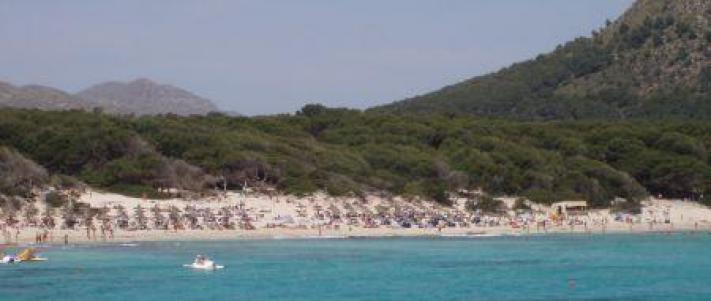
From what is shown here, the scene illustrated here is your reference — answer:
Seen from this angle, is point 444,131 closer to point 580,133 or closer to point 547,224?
point 580,133

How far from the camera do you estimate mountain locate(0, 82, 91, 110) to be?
468 ft

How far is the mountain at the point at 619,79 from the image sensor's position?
365 ft

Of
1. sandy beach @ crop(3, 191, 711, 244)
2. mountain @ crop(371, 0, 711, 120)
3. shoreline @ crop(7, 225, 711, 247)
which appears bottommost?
shoreline @ crop(7, 225, 711, 247)

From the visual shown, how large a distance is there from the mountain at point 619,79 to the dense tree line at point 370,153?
20.8m

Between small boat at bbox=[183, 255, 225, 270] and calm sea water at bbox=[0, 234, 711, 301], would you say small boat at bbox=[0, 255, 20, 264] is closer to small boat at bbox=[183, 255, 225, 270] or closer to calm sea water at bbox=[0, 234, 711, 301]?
calm sea water at bbox=[0, 234, 711, 301]

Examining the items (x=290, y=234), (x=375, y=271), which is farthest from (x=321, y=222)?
(x=375, y=271)

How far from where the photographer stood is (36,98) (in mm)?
148750

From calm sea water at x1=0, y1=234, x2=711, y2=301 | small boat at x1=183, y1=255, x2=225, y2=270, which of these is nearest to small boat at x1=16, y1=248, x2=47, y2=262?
calm sea water at x1=0, y1=234, x2=711, y2=301

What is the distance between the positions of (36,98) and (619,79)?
221 feet

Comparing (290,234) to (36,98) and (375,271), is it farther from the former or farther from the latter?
(36,98)

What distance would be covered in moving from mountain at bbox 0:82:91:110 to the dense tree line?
199ft

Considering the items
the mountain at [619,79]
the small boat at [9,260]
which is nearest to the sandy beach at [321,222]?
the small boat at [9,260]

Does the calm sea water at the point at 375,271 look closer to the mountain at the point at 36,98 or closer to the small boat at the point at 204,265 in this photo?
the small boat at the point at 204,265

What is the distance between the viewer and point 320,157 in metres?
73.0
